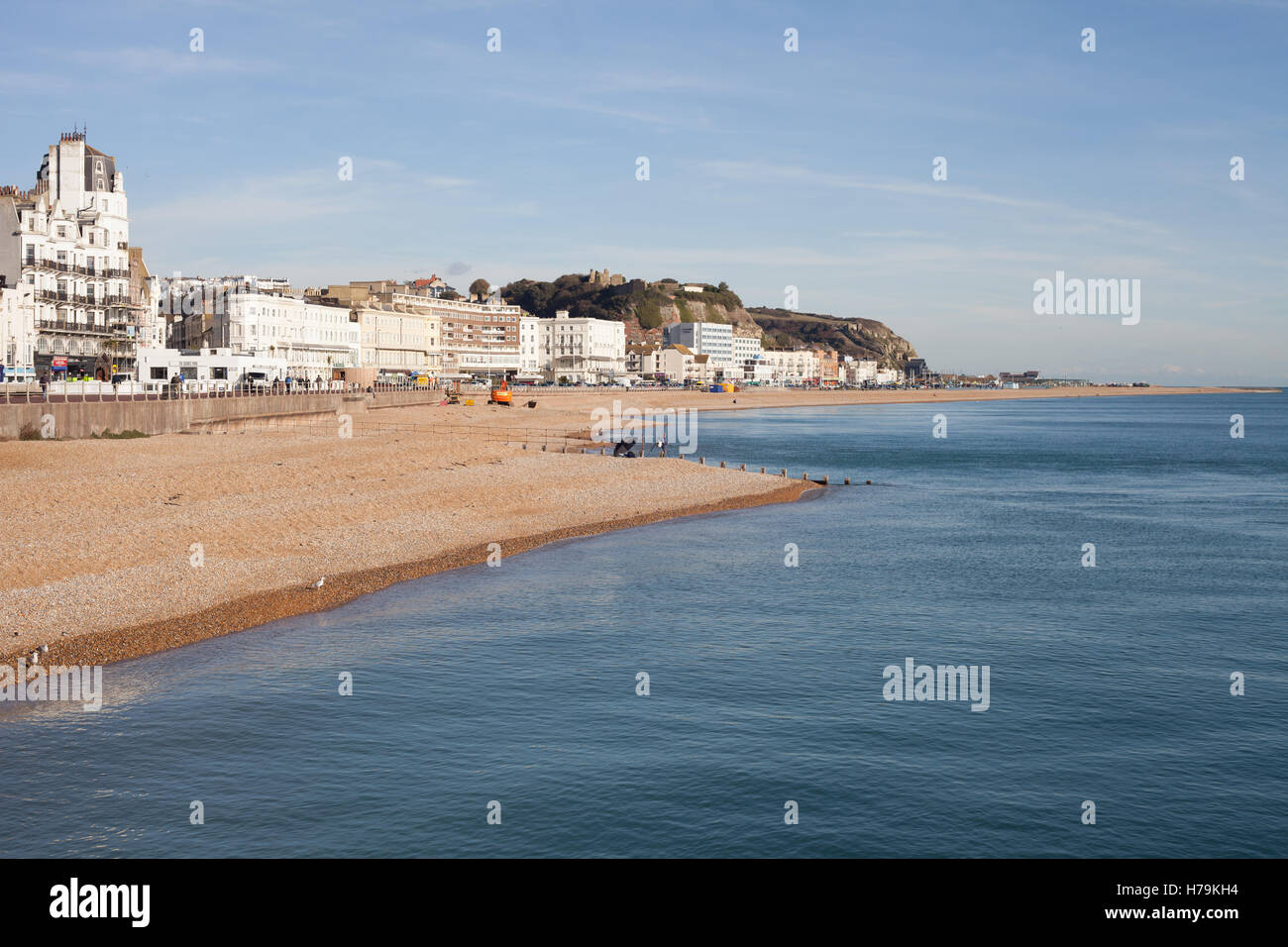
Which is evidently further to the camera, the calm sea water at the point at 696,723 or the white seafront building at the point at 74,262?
the white seafront building at the point at 74,262

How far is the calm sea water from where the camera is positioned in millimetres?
14273

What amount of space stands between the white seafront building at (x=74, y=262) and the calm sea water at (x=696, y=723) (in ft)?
188

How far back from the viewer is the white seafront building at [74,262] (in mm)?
73750

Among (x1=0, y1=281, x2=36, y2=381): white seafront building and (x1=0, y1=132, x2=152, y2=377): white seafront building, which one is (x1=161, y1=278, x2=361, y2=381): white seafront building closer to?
(x1=0, y1=132, x2=152, y2=377): white seafront building

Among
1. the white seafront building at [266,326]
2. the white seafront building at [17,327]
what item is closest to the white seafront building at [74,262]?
the white seafront building at [17,327]

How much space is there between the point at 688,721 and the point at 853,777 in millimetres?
3267

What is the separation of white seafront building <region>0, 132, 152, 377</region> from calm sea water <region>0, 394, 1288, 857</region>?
57.2m

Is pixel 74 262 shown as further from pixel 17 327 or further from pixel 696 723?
pixel 696 723

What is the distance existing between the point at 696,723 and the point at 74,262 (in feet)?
254

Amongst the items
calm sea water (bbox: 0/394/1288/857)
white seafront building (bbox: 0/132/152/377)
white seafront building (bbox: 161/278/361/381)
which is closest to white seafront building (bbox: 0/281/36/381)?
white seafront building (bbox: 0/132/152/377)

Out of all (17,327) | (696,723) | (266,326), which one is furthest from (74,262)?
(696,723)

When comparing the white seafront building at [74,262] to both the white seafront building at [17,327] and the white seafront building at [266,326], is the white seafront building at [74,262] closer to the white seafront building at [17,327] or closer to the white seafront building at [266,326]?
the white seafront building at [17,327]
